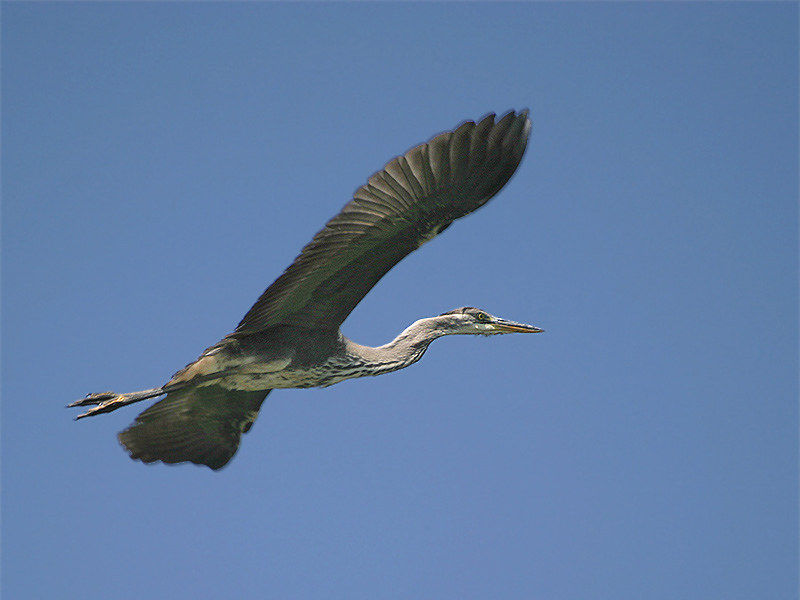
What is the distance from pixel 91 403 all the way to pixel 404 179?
3693mm

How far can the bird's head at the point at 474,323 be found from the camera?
32.2 ft

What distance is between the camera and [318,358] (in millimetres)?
8984

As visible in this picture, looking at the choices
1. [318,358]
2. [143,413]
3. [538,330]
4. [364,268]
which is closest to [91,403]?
[143,413]

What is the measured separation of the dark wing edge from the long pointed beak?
2445 millimetres

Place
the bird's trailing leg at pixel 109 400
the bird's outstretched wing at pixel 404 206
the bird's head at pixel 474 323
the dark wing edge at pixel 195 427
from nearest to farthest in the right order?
the bird's outstretched wing at pixel 404 206 → the bird's trailing leg at pixel 109 400 → the bird's head at pixel 474 323 → the dark wing edge at pixel 195 427

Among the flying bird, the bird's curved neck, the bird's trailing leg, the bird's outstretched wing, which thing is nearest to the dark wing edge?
the flying bird

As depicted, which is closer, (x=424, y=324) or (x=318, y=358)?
(x=318, y=358)

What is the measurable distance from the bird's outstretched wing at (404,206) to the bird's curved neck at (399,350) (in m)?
0.74

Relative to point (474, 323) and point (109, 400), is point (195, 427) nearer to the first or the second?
point (109, 400)

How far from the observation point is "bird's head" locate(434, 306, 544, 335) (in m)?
9.81

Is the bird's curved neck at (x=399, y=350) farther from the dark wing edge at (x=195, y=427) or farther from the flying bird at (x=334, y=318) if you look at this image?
the dark wing edge at (x=195, y=427)

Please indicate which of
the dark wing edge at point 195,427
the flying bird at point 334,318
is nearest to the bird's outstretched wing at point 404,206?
the flying bird at point 334,318

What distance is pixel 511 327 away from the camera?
→ 10086 mm

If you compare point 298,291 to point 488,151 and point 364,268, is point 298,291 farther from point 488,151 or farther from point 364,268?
point 488,151
